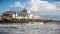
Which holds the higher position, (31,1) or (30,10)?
(31,1)

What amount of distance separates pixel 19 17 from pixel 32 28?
0.25 metres

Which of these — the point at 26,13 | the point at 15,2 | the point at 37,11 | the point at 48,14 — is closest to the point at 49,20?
the point at 48,14

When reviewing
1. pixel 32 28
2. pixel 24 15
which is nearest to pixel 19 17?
pixel 24 15

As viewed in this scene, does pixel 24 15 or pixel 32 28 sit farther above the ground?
pixel 24 15

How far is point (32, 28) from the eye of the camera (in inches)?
80.0

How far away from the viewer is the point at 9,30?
2051 millimetres

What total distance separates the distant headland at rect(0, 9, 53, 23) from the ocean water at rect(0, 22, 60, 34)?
59mm

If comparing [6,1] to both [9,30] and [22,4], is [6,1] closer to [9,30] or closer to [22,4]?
[22,4]

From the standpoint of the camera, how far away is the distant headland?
204cm

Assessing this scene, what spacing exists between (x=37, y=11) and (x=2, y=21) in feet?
1.81

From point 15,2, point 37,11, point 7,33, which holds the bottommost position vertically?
point 7,33

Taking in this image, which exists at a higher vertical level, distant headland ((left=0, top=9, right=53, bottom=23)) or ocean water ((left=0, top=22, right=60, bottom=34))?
distant headland ((left=0, top=9, right=53, bottom=23))

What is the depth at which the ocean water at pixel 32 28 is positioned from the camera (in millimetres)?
2010

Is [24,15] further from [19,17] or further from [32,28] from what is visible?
[32,28]
